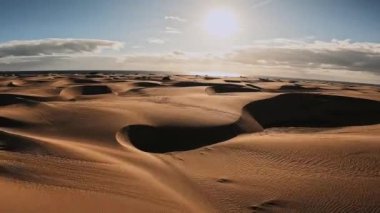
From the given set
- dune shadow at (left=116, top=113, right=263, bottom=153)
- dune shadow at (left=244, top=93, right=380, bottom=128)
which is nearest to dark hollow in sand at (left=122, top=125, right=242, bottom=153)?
dune shadow at (left=116, top=113, right=263, bottom=153)

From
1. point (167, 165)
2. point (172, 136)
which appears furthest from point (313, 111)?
point (167, 165)

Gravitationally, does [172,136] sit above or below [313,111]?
below

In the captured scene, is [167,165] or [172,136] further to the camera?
[172,136]

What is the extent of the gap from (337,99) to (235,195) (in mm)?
16499

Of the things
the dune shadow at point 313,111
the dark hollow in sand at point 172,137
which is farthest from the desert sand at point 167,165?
the dune shadow at point 313,111

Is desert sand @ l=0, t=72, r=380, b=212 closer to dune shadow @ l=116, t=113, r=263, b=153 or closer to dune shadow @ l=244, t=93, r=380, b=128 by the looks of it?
dune shadow @ l=116, t=113, r=263, b=153

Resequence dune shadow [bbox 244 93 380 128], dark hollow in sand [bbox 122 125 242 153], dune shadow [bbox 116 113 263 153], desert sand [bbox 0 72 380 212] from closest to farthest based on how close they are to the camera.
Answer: desert sand [bbox 0 72 380 212] < dune shadow [bbox 116 113 263 153] < dark hollow in sand [bbox 122 125 242 153] < dune shadow [bbox 244 93 380 128]

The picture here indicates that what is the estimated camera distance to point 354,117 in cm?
2017

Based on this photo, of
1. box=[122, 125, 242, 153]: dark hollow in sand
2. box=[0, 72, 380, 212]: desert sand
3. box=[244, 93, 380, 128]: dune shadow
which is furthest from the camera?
box=[244, 93, 380, 128]: dune shadow

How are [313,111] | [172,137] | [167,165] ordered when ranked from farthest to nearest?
[313,111] < [172,137] < [167,165]

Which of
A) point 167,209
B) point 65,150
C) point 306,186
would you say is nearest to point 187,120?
point 65,150

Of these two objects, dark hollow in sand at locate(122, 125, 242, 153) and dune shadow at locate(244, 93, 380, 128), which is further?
dune shadow at locate(244, 93, 380, 128)

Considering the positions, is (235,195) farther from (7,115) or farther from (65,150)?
(7,115)

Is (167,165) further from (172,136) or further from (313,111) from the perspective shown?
(313,111)
